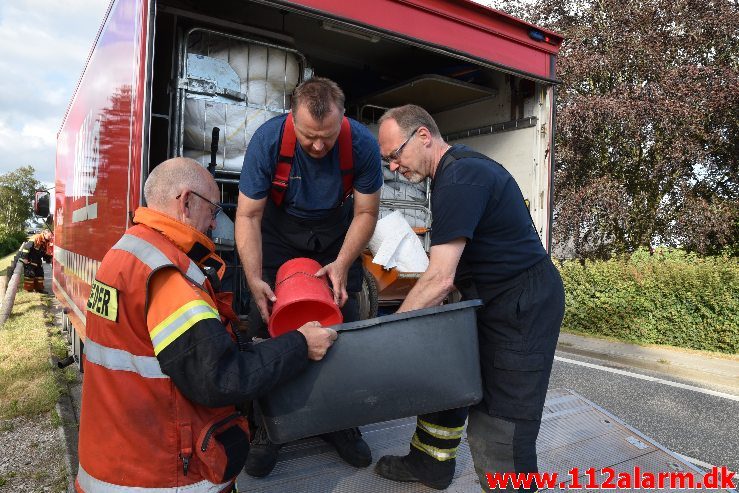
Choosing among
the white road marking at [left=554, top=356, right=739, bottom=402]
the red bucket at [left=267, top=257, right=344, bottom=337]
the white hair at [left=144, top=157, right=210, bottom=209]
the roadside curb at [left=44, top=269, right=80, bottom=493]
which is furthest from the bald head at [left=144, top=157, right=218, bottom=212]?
the white road marking at [left=554, top=356, right=739, bottom=402]

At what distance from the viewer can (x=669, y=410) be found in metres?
4.89

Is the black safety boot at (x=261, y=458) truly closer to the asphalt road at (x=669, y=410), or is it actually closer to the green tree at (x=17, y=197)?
the asphalt road at (x=669, y=410)

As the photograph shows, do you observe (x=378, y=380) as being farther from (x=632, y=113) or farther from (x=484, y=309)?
(x=632, y=113)

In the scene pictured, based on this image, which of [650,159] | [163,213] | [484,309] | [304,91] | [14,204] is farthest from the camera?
[14,204]

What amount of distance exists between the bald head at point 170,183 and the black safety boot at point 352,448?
4.82ft

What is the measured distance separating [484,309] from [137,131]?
6.34 feet

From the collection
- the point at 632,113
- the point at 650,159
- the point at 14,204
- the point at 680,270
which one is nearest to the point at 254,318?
the point at 680,270

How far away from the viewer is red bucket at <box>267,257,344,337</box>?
2137 millimetres

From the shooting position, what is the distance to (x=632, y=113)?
33.3ft

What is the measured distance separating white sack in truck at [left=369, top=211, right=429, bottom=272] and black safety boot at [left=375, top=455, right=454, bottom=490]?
142 cm

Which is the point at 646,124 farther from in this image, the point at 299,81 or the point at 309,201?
the point at 309,201

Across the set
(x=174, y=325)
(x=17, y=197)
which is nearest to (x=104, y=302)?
(x=174, y=325)

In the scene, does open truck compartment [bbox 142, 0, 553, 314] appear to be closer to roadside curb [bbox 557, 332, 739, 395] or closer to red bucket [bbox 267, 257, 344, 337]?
red bucket [bbox 267, 257, 344, 337]
